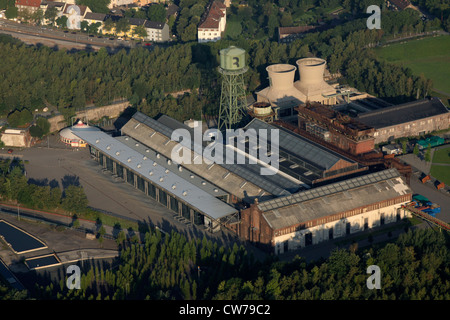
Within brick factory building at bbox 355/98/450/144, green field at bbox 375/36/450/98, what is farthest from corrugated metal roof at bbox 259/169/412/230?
green field at bbox 375/36/450/98

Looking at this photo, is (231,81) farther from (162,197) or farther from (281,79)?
(162,197)

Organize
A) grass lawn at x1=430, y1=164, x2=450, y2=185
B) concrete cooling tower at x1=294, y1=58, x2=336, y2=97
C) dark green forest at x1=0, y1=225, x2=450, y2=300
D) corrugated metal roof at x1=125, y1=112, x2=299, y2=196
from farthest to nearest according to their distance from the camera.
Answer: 1. concrete cooling tower at x1=294, y1=58, x2=336, y2=97
2. grass lawn at x1=430, y1=164, x2=450, y2=185
3. corrugated metal roof at x1=125, y1=112, x2=299, y2=196
4. dark green forest at x1=0, y1=225, x2=450, y2=300

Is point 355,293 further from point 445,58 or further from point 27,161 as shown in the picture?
point 445,58

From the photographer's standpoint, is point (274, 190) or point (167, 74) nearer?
point (274, 190)

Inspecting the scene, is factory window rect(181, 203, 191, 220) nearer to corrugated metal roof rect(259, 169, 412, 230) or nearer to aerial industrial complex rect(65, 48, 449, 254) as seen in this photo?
aerial industrial complex rect(65, 48, 449, 254)

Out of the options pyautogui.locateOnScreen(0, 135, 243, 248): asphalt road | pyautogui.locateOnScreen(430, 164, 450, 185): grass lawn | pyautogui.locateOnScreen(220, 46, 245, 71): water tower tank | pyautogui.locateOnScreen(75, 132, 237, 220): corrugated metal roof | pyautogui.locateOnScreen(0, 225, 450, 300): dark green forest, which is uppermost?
pyautogui.locateOnScreen(220, 46, 245, 71): water tower tank

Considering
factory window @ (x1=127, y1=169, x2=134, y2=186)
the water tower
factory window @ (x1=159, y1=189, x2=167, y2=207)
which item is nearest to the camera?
factory window @ (x1=159, y1=189, x2=167, y2=207)

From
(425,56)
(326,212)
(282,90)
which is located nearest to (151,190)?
(326,212)
